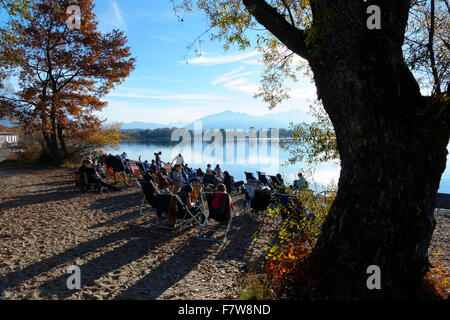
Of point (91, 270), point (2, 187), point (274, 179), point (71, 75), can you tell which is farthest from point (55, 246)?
point (71, 75)

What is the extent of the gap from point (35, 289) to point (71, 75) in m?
15.6

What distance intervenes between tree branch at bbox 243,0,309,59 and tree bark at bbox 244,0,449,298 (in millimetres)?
320

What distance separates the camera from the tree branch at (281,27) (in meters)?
3.22

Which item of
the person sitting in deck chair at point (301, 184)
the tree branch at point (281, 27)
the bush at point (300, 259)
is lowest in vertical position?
the bush at point (300, 259)

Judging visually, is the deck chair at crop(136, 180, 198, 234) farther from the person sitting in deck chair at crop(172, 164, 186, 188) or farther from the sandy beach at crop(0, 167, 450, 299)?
the person sitting in deck chair at crop(172, 164, 186, 188)

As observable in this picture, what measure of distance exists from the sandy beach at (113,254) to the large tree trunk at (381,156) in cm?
176

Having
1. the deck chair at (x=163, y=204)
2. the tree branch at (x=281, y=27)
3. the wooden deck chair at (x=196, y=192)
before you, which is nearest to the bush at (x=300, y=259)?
the tree branch at (x=281, y=27)

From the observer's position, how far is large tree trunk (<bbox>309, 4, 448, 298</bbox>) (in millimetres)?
2717

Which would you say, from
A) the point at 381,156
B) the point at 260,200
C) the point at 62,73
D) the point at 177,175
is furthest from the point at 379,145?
the point at 62,73

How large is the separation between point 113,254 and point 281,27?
14.4ft

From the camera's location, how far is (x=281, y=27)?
3.29 metres

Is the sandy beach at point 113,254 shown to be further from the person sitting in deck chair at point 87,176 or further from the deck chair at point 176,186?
the deck chair at point 176,186
